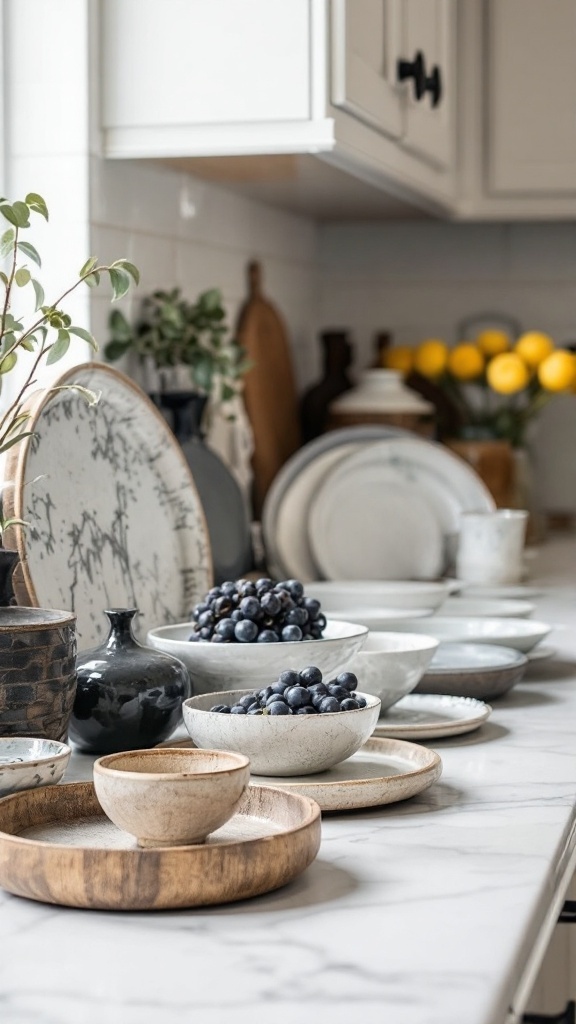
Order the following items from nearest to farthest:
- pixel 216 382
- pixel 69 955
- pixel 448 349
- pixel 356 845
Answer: pixel 69 955 < pixel 356 845 < pixel 216 382 < pixel 448 349

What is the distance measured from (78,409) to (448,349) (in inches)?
59.1

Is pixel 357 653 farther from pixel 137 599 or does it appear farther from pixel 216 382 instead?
pixel 216 382

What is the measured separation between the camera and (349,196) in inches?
92.1

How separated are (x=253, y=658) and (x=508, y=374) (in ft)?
4.65

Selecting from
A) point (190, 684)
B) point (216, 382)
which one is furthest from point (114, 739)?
point (216, 382)

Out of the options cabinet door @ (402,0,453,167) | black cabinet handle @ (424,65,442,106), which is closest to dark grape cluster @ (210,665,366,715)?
cabinet door @ (402,0,453,167)

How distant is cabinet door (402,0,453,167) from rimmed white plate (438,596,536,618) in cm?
66

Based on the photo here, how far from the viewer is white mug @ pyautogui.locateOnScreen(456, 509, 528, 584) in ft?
6.83

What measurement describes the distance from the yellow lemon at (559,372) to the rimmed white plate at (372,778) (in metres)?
1.47

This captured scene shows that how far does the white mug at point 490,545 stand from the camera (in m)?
2.08

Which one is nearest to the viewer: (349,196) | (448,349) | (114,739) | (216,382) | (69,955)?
(69,955)

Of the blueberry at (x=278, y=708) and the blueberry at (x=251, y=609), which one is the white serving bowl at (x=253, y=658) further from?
the blueberry at (x=278, y=708)

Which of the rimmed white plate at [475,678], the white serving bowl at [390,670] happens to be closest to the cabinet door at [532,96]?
the rimmed white plate at [475,678]

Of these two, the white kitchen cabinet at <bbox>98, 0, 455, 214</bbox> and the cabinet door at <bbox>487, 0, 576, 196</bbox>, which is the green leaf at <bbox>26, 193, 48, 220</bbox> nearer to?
the white kitchen cabinet at <bbox>98, 0, 455, 214</bbox>
